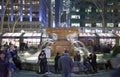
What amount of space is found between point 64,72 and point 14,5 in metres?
118

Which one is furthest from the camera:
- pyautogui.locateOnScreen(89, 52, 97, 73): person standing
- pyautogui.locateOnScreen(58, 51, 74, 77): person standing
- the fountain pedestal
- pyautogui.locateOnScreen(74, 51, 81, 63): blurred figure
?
the fountain pedestal

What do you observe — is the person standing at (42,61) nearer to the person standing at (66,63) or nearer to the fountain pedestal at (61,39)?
the person standing at (66,63)

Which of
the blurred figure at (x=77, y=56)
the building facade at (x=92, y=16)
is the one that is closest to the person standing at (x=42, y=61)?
the blurred figure at (x=77, y=56)

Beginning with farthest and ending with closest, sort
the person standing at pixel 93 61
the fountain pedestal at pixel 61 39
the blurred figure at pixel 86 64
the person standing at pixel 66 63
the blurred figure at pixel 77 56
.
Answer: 1. the fountain pedestal at pixel 61 39
2. the person standing at pixel 93 61
3. the blurred figure at pixel 86 64
4. the blurred figure at pixel 77 56
5. the person standing at pixel 66 63

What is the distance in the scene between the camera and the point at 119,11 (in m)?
125

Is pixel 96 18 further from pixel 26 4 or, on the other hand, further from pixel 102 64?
pixel 102 64

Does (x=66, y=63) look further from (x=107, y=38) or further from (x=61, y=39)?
(x=107, y=38)

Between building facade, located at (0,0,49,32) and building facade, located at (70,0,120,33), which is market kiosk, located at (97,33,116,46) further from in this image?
building facade, located at (0,0,49,32)

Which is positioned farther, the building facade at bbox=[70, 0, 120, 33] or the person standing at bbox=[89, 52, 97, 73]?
the building facade at bbox=[70, 0, 120, 33]

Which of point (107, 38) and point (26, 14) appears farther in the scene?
point (26, 14)

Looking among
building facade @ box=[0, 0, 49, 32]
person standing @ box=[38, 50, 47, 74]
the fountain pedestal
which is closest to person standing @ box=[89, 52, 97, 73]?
person standing @ box=[38, 50, 47, 74]

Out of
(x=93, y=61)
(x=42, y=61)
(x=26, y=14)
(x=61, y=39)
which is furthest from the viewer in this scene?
(x=26, y=14)

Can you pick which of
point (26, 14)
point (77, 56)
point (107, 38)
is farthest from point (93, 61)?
point (26, 14)

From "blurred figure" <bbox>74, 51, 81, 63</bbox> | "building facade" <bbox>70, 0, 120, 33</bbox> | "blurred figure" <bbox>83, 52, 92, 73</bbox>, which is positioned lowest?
"blurred figure" <bbox>83, 52, 92, 73</bbox>
